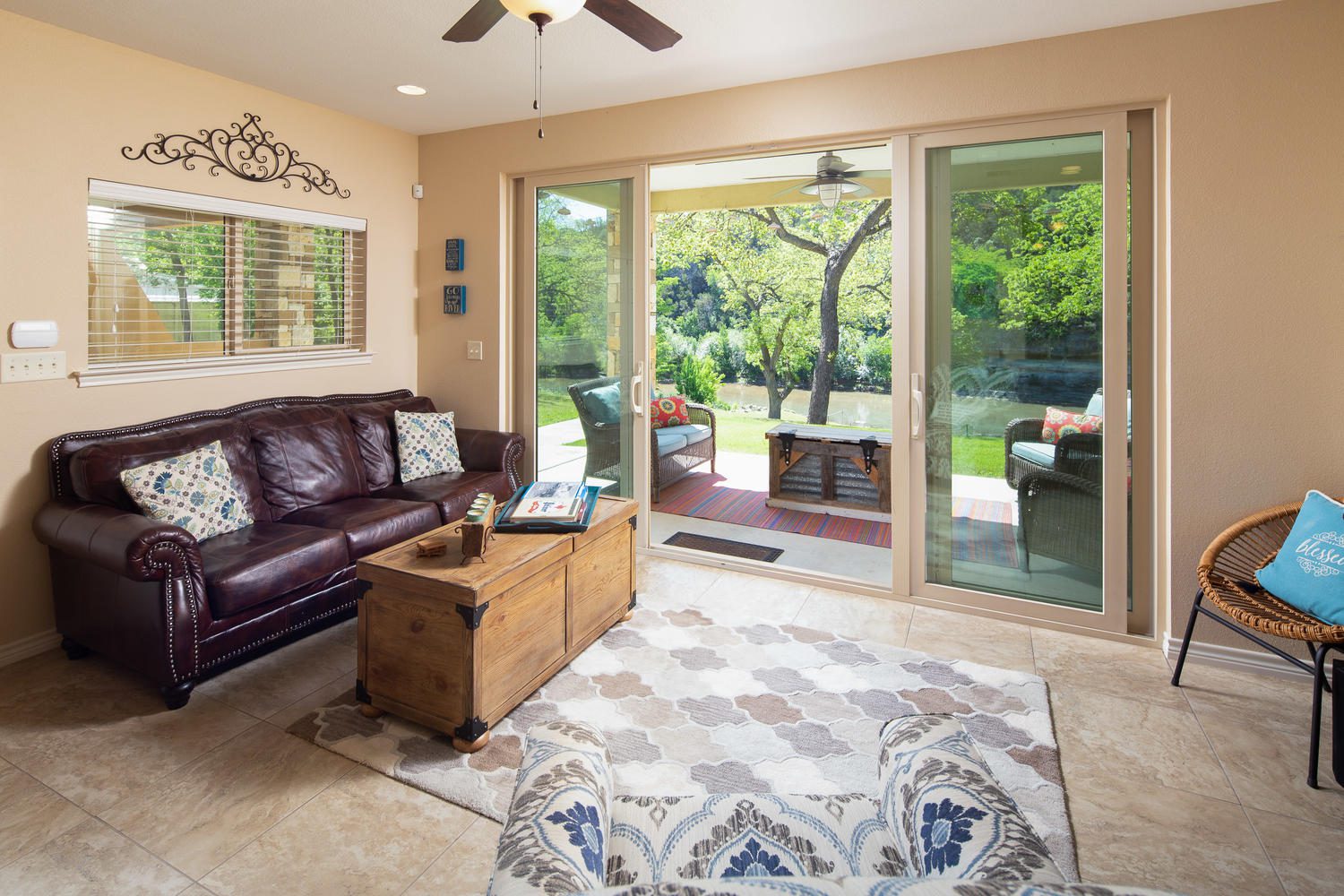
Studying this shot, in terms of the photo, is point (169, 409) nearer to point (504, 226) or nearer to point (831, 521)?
point (504, 226)

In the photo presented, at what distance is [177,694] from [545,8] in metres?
2.58

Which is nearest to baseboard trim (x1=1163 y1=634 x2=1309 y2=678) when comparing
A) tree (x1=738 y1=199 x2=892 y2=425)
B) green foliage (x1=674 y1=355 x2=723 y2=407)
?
tree (x1=738 y1=199 x2=892 y2=425)

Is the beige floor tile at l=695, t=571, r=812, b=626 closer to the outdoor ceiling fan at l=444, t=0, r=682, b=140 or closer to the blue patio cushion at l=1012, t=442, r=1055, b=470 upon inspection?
the blue patio cushion at l=1012, t=442, r=1055, b=470

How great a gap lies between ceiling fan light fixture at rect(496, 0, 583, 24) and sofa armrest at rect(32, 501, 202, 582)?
81.2 inches

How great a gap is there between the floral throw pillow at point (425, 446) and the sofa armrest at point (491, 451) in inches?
2.5

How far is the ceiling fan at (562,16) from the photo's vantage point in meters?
1.99

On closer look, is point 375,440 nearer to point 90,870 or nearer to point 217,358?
point 217,358

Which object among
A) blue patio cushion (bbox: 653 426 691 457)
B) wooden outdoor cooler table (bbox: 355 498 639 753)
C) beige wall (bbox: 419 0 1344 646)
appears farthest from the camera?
blue patio cushion (bbox: 653 426 691 457)

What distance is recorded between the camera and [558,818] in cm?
110

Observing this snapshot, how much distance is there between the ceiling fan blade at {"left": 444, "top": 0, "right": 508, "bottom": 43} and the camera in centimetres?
213

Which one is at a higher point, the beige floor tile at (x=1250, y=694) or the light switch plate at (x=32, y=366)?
the light switch plate at (x=32, y=366)

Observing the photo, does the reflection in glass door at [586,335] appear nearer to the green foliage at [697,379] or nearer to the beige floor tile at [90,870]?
the beige floor tile at [90,870]

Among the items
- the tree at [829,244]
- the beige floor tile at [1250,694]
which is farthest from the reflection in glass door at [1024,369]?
the tree at [829,244]

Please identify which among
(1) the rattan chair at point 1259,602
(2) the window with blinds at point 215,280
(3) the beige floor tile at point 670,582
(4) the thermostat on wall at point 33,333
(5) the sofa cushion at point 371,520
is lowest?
(3) the beige floor tile at point 670,582
